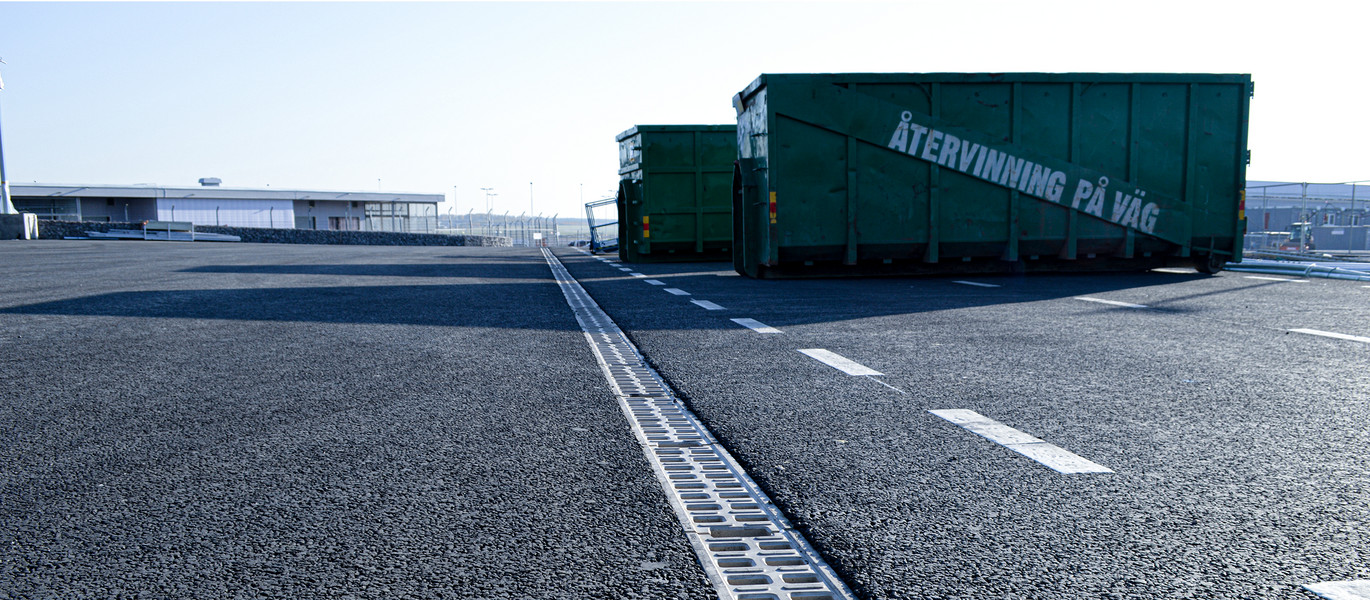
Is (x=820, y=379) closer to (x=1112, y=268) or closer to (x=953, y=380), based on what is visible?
(x=953, y=380)

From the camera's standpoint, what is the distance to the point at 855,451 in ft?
10.8

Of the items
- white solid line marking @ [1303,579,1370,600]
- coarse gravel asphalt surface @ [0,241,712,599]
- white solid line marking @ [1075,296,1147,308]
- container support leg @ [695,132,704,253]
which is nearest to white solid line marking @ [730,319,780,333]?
coarse gravel asphalt surface @ [0,241,712,599]

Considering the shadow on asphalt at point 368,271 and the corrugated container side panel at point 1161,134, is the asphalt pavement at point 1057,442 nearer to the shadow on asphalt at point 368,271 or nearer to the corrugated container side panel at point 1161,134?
the corrugated container side panel at point 1161,134

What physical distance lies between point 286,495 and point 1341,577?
9.08 ft

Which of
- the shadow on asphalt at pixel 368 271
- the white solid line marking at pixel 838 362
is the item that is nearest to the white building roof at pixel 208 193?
the shadow on asphalt at pixel 368 271

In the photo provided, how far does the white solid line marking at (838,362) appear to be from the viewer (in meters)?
5.04

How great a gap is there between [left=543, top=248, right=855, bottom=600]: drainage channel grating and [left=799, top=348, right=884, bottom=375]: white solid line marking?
3.64ft

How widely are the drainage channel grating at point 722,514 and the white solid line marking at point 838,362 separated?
→ 111cm

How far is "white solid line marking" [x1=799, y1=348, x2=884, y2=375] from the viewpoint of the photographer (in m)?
5.04

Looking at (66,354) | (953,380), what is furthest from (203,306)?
(953,380)

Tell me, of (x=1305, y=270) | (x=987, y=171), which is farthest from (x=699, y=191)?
(x=1305, y=270)

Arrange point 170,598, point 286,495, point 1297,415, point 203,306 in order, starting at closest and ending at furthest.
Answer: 1. point 170,598
2. point 286,495
3. point 1297,415
4. point 203,306

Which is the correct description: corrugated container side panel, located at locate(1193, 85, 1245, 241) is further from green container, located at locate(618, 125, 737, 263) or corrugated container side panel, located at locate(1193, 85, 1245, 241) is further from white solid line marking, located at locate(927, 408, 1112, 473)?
white solid line marking, located at locate(927, 408, 1112, 473)

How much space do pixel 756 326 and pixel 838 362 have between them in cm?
191
